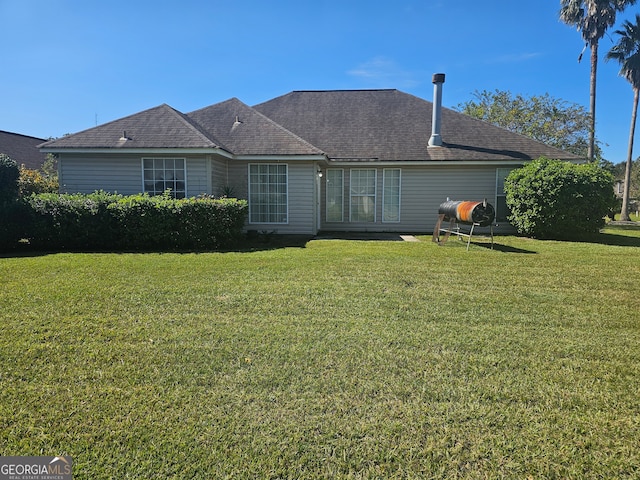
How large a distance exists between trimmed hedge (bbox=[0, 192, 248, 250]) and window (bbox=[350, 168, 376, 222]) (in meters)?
6.32

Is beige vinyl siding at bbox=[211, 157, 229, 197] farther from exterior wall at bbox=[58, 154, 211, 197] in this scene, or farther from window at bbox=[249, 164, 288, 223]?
window at bbox=[249, 164, 288, 223]

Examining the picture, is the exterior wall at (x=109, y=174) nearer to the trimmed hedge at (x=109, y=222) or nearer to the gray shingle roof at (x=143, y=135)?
the gray shingle roof at (x=143, y=135)

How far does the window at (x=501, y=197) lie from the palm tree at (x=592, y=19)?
568 inches

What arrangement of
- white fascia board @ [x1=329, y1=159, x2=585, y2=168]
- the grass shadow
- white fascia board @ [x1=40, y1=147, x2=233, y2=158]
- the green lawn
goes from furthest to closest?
white fascia board @ [x1=329, y1=159, x2=585, y2=168], white fascia board @ [x1=40, y1=147, x2=233, y2=158], the grass shadow, the green lawn

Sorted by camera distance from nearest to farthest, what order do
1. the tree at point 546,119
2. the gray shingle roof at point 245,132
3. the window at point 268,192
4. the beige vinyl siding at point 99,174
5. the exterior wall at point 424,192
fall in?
1. the beige vinyl siding at point 99,174
2. the gray shingle roof at point 245,132
3. the window at point 268,192
4. the exterior wall at point 424,192
5. the tree at point 546,119

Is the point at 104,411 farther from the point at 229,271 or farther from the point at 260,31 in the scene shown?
the point at 260,31

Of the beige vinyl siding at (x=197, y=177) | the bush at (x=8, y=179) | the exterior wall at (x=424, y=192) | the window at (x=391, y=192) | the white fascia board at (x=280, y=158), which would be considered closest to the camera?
the bush at (x=8, y=179)

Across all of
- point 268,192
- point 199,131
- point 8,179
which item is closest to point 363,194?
point 268,192

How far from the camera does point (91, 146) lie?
449 inches

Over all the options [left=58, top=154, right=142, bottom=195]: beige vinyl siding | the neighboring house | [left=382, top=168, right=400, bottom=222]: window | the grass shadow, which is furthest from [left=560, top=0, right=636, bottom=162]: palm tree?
the neighboring house

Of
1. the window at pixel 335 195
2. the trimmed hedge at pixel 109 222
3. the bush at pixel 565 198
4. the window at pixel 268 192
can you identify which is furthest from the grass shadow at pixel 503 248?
the trimmed hedge at pixel 109 222

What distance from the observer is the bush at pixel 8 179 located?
394 inches

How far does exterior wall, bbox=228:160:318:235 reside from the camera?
12.7m

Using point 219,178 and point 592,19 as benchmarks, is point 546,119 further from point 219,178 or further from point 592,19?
point 219,178
